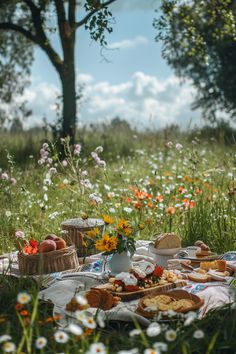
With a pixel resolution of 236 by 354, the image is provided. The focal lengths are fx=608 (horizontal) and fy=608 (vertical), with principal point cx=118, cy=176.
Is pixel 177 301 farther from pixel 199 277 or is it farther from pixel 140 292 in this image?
pixel 199 277

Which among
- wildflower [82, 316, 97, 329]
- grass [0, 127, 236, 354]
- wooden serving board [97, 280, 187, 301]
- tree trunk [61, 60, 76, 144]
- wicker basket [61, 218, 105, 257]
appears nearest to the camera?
wildflower [82, 316, 97, 329]

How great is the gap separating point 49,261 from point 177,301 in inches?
58.5

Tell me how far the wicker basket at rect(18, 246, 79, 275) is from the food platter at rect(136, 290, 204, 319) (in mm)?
1196

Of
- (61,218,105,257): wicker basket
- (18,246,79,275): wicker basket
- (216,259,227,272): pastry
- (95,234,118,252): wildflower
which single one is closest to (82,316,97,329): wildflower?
(95,234,118,252): wildflower

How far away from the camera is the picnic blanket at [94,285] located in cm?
431

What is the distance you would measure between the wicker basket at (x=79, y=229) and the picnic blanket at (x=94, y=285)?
1.29 feet

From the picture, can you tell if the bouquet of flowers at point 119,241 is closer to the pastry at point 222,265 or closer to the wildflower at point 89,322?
the pastry at point 222,265

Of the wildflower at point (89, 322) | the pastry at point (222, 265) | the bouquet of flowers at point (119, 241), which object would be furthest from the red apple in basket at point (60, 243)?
the wildflower at point (89, 322)

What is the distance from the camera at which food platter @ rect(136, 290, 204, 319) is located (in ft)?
13.9

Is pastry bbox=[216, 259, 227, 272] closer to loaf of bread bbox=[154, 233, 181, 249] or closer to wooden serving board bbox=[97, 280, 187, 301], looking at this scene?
loaf of bread bbox=[154, 233, 181, 249]

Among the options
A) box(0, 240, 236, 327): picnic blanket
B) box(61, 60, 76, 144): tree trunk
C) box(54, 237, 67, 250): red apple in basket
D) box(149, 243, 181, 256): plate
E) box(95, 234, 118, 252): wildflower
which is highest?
box(61, 60, 76, 144): tree trunk

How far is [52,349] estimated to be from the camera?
3.67 meters

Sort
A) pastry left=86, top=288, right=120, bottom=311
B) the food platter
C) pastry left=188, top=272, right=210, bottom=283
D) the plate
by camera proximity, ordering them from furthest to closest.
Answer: the plate
pastry left=188, top=272, right=210, bottom=283
pastry left=86, top=288, right=120, bottom=311
the food platter

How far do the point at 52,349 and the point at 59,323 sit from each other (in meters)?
0.48
